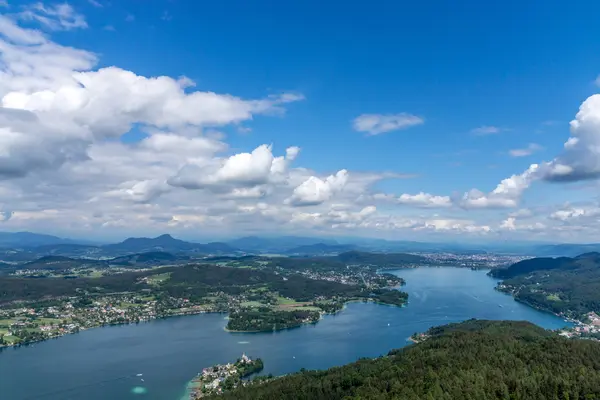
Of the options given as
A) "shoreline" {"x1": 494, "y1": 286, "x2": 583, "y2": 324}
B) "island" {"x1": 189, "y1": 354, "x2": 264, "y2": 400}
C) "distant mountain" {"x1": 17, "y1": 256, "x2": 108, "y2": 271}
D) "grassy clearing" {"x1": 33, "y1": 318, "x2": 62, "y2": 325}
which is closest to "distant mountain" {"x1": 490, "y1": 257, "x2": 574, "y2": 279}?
"shoreline" {"x1": 494, "y1": 286, "x2": 583, "y2": 324}

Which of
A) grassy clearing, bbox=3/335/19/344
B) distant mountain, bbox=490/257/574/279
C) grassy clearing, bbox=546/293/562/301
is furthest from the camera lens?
distant mountain, bbox=490/257/574/279

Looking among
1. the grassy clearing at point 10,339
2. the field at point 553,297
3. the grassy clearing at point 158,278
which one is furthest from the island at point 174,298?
the field at point 553,297

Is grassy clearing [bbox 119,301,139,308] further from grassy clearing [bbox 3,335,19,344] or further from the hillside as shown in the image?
the hillside

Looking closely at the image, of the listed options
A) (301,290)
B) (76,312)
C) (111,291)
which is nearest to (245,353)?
(76,312)

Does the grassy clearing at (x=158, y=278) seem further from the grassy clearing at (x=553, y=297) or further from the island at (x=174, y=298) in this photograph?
the grassy clearing at (x=553, y=297)

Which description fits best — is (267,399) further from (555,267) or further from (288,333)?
(555,267)

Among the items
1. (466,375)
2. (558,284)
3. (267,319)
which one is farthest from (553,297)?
(466,375)

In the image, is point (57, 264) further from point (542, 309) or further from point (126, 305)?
point (542, 309)
